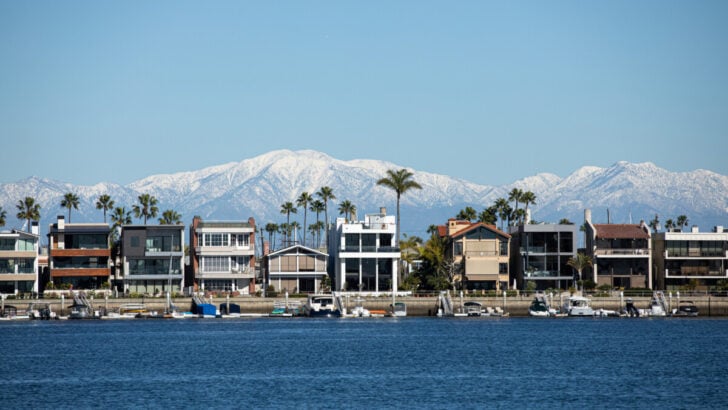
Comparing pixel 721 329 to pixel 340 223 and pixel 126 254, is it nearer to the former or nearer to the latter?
pixel 340 223

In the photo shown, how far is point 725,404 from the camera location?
62.2 m

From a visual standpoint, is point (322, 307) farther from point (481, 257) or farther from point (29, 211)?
point (29, 211)

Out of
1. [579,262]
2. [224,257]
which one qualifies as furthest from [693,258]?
[224,257]

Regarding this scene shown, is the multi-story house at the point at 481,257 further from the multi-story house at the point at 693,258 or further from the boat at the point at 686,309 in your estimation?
the boat at the point at 686,309

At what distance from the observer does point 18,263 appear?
447 ft

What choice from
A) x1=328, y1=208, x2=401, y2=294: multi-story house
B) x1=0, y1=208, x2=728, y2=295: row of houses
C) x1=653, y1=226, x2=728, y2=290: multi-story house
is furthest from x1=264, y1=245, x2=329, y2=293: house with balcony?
x1=653, y1=226, x2=728, y2=290: multi-story house

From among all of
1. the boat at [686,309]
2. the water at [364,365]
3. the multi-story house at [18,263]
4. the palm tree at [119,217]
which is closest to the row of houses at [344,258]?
the multi-story house at [18,263]

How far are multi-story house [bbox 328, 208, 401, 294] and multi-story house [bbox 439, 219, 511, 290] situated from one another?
7.35 m

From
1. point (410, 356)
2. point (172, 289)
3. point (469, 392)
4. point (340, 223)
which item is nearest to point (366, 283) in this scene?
point (340, 223)

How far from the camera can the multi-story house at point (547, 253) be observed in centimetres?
14150

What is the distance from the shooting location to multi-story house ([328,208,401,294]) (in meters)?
139

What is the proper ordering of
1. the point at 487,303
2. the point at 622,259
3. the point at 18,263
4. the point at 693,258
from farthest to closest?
the point at 693,258, the point at 622,259, the point at 18,263, the point at 487,303

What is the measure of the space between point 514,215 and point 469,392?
113m

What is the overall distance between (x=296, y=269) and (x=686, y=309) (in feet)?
149
